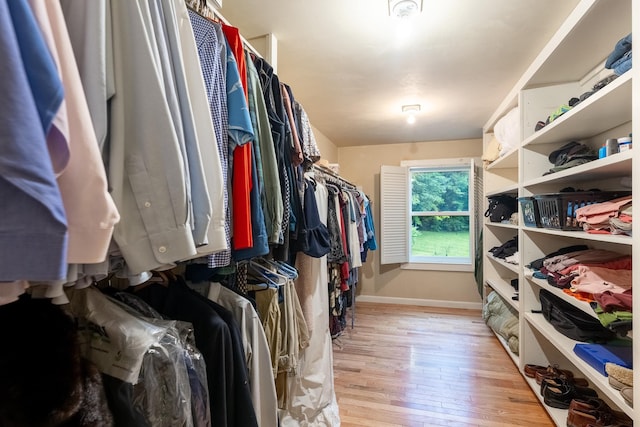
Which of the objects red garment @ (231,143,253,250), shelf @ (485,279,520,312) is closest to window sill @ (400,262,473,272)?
shelf @ (485,279,520,312)

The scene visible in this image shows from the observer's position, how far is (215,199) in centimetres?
65

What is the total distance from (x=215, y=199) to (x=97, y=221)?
0.82 ft

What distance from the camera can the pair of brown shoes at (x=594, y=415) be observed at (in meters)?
1.51

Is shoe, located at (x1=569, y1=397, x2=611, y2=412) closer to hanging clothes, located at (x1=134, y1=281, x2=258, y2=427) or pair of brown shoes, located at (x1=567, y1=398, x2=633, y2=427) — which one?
pair of brown shoes, located at (x1=567, y1=398, x2=633, y2=427)

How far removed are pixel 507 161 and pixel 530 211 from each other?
3.07 ft

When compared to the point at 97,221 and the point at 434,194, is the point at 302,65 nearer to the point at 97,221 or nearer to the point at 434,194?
the point at 97,221

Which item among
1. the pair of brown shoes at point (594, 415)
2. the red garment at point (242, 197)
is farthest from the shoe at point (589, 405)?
the red garment at point (242, 197)

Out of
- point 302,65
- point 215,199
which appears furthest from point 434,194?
point 215,199

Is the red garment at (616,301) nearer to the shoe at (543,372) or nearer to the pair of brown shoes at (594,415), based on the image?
the pair of brown shoes at (594,415)

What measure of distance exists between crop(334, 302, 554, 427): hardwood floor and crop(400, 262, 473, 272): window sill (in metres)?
0.73

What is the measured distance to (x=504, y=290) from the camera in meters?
2.80

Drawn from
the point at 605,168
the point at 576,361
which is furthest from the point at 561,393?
the point at 605,168

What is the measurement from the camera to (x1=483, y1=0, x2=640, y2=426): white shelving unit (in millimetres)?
1276

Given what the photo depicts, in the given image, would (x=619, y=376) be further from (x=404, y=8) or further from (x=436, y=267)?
(x=436, y=267)
